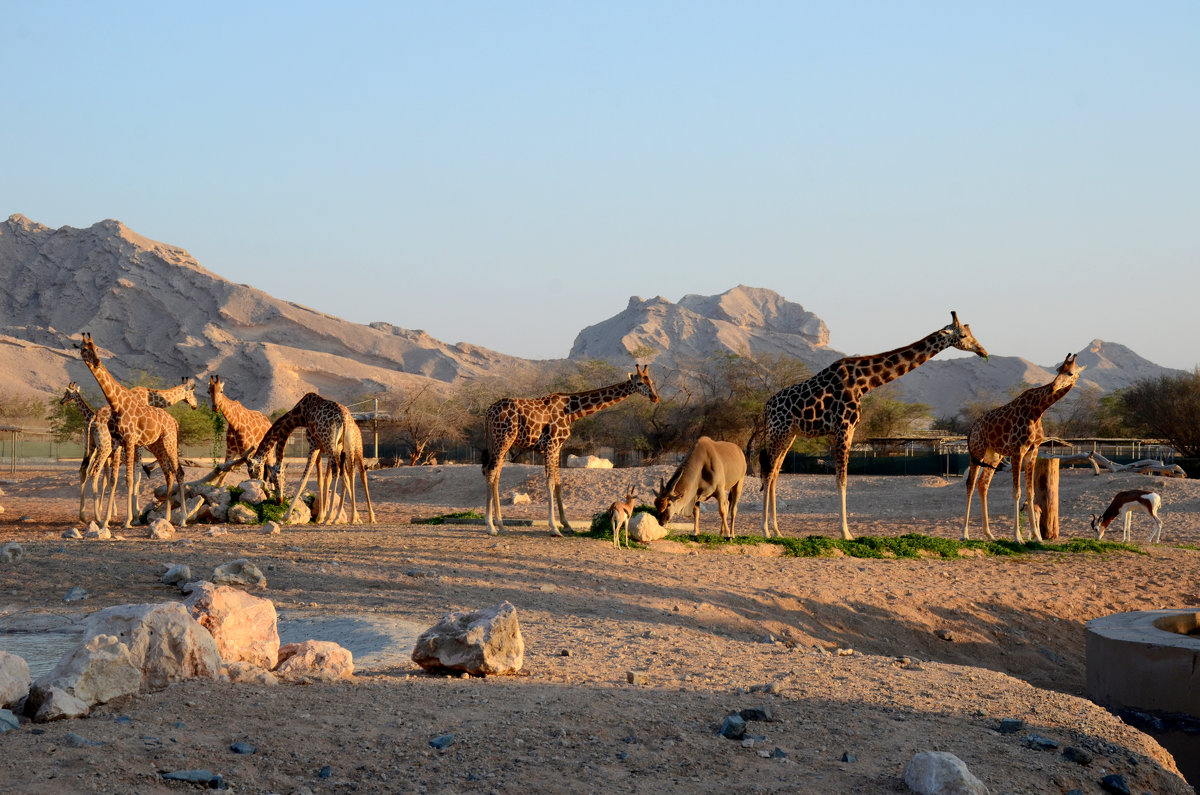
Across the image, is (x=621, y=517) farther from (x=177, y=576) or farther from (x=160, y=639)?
(x=160, y=639)

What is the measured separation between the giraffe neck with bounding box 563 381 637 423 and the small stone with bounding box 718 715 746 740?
1194 centimetres

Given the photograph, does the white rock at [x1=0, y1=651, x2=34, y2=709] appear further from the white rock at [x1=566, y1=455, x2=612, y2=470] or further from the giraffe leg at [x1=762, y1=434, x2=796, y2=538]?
the white rock at [x1=566, y1=455, x2=612, y2=470]

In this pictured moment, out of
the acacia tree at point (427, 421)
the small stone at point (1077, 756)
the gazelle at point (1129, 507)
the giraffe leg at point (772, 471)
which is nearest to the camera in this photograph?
the small stone at point (1077, 756)

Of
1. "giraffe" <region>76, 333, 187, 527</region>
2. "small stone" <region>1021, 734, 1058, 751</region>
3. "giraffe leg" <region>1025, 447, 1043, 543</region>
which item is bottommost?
"small stone" <region>1021, 734, 1058, 751</region>

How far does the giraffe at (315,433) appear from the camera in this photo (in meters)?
17.5

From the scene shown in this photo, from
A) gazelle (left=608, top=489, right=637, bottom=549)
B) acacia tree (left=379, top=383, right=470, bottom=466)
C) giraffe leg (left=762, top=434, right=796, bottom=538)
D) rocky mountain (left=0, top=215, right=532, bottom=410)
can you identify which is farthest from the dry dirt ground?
rocky mountain (left=0, top=215, right=532, bottom=410)

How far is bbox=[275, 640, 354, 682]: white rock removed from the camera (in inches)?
252

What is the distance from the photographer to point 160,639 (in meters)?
5.54

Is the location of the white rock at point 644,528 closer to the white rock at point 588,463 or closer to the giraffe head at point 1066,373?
the giraffe head at point 1066,373

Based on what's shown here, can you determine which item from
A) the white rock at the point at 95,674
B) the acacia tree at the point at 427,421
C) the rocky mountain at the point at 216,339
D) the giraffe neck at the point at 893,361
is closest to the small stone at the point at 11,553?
the white rock at the point at 95,674

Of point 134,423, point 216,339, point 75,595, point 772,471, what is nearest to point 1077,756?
point 75,595

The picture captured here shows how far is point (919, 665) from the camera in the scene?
8.38 metres

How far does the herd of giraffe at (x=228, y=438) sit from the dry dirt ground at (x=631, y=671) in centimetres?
162

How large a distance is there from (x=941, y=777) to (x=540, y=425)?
1260cm
